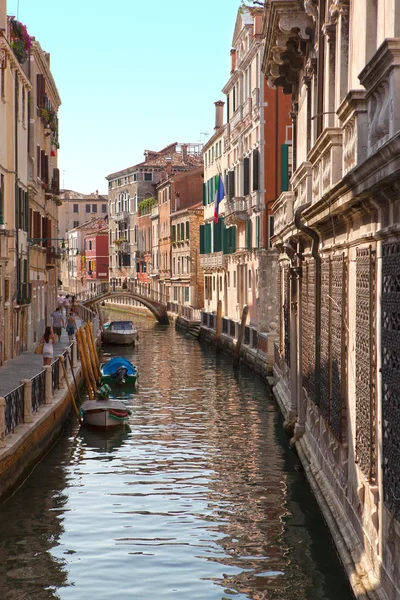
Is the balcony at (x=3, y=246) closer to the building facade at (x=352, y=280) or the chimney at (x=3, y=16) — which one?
the chimney at (x=3, y=16)

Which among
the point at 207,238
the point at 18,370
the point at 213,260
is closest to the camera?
the point at 18,370

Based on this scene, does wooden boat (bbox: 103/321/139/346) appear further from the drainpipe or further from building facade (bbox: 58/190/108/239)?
building facade (bbox: 58/190/108/239)

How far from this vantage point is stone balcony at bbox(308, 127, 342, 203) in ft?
33.0

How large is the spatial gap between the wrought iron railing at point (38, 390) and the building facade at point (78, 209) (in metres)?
102

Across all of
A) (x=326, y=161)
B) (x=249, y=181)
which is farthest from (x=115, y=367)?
(x=326, y=161)

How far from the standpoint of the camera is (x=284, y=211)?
1755cm

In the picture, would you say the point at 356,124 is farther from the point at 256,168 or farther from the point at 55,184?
the point at 55,184

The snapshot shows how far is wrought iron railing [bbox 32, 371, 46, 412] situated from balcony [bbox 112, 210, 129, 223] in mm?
67259

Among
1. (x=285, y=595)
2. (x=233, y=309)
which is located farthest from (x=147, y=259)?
(x=285, y=595)

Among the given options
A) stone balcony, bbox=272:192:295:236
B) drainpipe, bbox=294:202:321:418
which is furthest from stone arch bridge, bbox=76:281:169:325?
drainpipe, bbox=294:202:321:418

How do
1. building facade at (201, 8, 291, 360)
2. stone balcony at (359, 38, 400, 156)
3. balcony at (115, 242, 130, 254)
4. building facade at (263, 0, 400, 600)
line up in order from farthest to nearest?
balcony at (115, 242, 130, 254) < building facade at (201, 8, 291, 360) < building facade at (263, 0, 400, 600) < stone balcony at (359, 38, 400, 156)

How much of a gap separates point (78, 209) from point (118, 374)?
94444mm

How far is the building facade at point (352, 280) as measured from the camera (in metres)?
Answer: 6.86

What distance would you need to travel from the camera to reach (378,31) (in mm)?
8484
